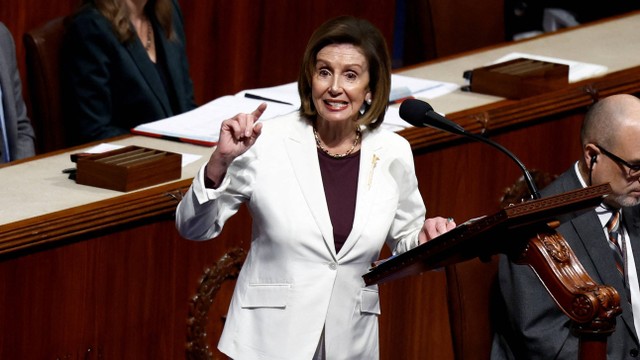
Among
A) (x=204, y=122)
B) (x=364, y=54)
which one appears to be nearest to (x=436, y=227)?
(x=364, y=54)

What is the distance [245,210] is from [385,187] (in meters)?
0.74

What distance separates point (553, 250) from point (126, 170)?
1393mm

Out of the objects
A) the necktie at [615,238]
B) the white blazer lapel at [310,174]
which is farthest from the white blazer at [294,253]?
the necktie at [615,238]

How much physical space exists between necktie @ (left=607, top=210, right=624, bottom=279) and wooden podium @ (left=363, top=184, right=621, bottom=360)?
1165mm

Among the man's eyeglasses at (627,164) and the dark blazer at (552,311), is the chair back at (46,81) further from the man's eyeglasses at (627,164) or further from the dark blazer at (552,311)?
the man's eyeglasses at (627,164)

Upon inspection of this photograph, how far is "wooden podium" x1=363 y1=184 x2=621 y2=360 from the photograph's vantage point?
2146 mm

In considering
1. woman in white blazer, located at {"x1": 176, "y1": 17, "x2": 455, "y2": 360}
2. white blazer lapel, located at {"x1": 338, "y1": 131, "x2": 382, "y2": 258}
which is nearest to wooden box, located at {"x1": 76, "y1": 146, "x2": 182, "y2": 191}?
woman in white blazer, located at {"x1": 176, "y1": 17, "x2": 455, "y2": 360}

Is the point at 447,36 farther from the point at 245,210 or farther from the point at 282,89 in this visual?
the point at 245,210

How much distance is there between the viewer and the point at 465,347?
3.19 m

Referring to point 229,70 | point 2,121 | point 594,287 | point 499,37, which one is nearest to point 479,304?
point 594,287

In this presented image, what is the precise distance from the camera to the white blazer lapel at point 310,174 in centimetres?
274

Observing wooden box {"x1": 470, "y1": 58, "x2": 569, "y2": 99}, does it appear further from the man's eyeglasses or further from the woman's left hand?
the woman's left hand

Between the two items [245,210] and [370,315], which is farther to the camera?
[245,210]

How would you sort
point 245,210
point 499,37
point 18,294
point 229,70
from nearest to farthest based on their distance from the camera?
1. point 18,294
2. point 245,210
3. point 229,70
4. point 499,37
